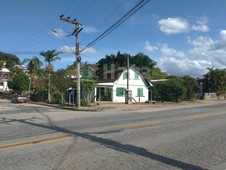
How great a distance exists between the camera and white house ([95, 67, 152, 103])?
4628cm

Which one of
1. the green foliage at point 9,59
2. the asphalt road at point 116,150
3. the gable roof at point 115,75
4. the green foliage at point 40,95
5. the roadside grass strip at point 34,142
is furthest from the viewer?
the green foliage at point 9,59

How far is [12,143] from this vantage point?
10797 mm

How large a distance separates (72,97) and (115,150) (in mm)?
33948

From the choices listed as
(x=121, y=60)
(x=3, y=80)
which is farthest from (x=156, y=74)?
(x=3, y=80)

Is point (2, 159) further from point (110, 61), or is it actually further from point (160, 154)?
point (110, 61)

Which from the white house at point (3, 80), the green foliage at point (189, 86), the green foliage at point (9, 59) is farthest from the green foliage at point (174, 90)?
the green foliage at point (9, 59)

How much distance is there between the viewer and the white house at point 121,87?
152 ft

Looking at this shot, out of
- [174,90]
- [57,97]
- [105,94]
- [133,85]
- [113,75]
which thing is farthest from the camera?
[113,75]

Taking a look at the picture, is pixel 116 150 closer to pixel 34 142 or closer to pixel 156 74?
pixel 34 142

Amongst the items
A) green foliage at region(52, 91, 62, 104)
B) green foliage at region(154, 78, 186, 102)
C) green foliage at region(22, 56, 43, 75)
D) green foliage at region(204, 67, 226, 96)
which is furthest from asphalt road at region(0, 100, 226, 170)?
green foliage at region(22, 56, 43, 75)

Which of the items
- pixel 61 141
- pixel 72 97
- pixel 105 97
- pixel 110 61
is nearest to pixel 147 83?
pixel 105 97

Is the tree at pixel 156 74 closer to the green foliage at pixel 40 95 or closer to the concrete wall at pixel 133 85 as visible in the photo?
the green foliage at pixel 40 95

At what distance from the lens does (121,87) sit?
1861 inches

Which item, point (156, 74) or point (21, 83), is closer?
point (21, 83)
